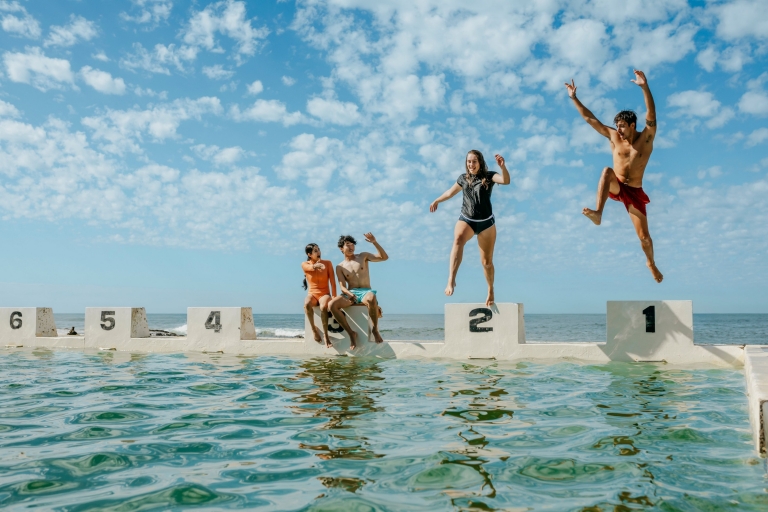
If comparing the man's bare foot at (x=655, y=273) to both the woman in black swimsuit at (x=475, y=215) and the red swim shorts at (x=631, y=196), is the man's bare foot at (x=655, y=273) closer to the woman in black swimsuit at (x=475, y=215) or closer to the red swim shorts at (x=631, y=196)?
the red swim shorts at (x=631, y=196)

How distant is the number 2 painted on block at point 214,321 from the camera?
445 inches

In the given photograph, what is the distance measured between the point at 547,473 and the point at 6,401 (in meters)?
5.10

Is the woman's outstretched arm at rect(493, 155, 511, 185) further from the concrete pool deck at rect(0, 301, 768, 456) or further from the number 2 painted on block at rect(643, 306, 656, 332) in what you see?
the number 2 painted on block at rect(643, 306, 656, 332)

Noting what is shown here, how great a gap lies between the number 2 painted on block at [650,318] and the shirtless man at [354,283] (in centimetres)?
415

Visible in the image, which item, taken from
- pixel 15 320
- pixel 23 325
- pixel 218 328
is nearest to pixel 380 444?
pixel 218 328

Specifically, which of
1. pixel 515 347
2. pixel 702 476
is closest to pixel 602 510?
pixel 702 476

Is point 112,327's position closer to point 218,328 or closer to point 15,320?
point 218,328

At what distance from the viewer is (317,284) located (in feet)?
34.2

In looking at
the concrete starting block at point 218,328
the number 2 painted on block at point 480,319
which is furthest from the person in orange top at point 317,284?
the number 2 painted on block at point 480,319

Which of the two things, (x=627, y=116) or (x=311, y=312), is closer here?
(x=627, y=116)

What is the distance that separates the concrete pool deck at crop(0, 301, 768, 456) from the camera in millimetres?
9016

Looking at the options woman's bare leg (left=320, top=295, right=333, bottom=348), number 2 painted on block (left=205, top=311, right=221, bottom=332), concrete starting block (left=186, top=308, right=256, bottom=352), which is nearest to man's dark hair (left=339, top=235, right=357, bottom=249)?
woman's bare leg (left=320, top=295, right=333, bottom=348)

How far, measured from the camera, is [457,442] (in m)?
4.01

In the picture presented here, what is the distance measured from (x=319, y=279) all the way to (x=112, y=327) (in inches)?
181
